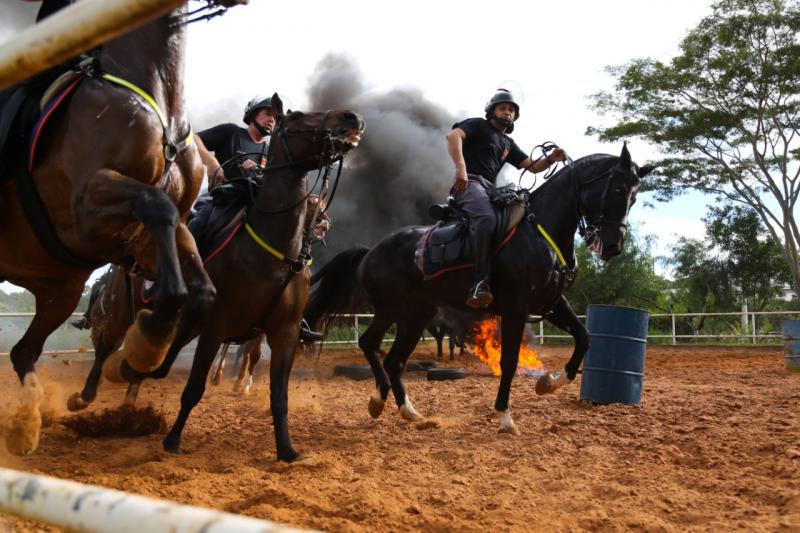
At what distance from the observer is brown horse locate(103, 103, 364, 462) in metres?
5.46

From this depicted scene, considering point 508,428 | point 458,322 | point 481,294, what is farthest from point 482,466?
point 458,322

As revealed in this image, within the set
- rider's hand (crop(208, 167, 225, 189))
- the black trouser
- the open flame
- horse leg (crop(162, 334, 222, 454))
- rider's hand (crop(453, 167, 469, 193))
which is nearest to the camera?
horse leg (crop(162, 334, 222, 454))

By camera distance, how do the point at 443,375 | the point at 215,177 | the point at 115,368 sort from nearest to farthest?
the point at 115,368 → the point at 215,177 → the point at 443,375

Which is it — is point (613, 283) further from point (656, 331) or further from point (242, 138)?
point (242, 138)

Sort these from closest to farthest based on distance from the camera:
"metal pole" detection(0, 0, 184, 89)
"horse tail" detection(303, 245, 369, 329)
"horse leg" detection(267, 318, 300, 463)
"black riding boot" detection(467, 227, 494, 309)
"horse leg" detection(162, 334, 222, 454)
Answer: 1. "metal pole" detection(0, 0, 184, 89)
2. "horse leg" detection(267, 318, 300, 463)
3. "horse leg" detection(162, 334, 222, 454)
4. "black riding boot" detection(467, 227, 494, 309)
5. "horse tail" detection(303, 245, 369, 329)

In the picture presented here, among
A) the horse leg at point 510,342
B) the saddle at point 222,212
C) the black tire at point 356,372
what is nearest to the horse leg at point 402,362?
the horse leg at point 510,342

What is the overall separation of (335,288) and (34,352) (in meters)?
4.58

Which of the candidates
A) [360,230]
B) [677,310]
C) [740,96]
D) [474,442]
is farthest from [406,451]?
[677,310]

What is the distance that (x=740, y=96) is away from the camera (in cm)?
2306

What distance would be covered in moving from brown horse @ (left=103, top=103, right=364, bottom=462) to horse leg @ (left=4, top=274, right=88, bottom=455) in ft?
2.64

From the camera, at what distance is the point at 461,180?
755cm

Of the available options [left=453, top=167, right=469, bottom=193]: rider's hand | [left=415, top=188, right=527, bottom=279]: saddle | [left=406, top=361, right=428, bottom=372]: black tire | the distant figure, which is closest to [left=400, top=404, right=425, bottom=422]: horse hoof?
[left=415, top=188, right=527, bottom=279]: saddle

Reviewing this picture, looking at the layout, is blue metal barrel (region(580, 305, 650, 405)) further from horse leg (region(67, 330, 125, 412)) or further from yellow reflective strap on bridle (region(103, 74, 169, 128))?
yellow reflective strap on bridle (region(103, 74, 169, 128))

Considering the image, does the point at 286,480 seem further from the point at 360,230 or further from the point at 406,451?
the point at 360,230
